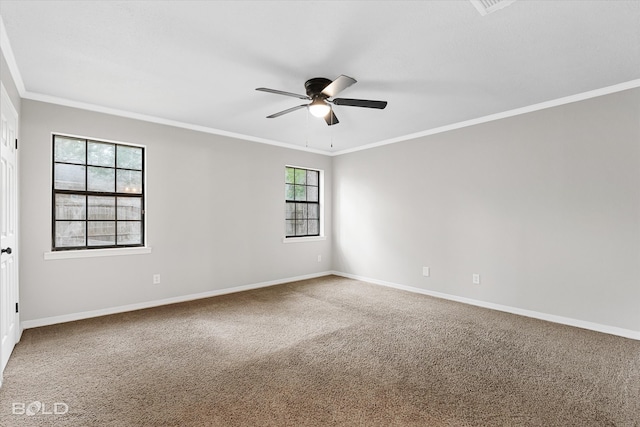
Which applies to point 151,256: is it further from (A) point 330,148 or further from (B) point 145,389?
(A) point 330,148

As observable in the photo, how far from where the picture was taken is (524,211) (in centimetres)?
379

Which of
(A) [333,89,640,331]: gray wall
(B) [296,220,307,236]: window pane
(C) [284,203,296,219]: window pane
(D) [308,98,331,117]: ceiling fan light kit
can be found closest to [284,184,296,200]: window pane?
(C) [284,203,296,219]: window pane

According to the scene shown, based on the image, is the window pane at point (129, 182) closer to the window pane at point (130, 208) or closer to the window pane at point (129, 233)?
the window pane at point (130, 208)

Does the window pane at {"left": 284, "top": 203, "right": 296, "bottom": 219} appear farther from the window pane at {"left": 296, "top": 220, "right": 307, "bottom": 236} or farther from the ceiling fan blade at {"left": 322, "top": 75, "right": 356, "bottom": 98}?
the ceiling fan blade at {"left": 322, "top": 75, "right": 356, "bottom": 98}

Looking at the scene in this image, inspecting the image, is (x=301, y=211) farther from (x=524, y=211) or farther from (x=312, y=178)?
(x=524, y=211)

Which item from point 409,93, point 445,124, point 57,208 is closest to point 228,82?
point 409,93

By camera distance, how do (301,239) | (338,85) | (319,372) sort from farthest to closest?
(301,239), (338,85), (319,372)

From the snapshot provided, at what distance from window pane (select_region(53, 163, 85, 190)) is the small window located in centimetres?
287

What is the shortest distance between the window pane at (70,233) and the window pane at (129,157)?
2.76ft

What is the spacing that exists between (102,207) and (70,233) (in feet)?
1.40

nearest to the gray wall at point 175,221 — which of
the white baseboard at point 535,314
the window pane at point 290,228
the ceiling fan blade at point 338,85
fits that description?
the window pane at point 290,228

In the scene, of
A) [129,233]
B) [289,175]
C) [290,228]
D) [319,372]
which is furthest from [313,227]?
[319,372]

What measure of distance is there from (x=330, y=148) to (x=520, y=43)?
378cm

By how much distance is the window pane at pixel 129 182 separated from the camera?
3930mm
